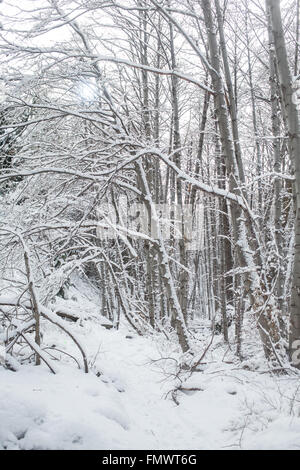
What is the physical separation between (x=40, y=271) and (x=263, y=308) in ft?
12.1

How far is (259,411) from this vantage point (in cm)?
319

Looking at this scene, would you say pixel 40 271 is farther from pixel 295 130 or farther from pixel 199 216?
pixel 199 216

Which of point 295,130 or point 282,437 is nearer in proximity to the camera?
point 282,437

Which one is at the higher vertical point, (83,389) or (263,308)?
(263,308)

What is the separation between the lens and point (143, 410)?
3564 millimetres

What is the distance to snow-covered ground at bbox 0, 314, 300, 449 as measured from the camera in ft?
8.16

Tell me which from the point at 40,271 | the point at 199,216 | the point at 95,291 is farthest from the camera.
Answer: the point at 95,291

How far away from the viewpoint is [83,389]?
3.27 m

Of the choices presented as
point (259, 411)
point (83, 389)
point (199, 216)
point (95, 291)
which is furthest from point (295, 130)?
point (95, 291)

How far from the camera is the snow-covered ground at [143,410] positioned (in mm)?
2486

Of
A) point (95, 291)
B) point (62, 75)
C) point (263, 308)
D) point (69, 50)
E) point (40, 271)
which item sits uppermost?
point (69, 50)

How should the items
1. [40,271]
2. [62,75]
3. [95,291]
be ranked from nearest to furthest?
[62,75] < [40,271] < [95,291]
